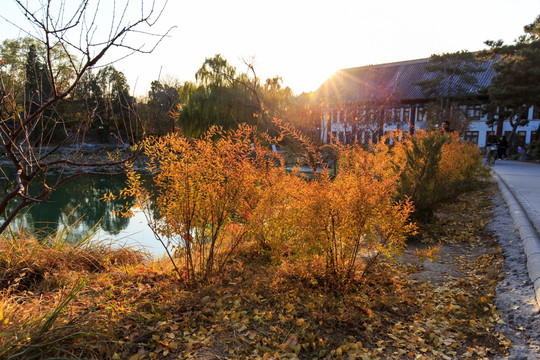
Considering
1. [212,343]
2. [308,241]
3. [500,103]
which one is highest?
[500,103]

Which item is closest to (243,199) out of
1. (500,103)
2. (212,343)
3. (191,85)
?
(212,343)

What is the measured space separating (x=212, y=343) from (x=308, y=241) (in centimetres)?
108

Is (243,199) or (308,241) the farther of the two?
(243,199)

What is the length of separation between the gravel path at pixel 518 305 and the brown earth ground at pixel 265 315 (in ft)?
0.25

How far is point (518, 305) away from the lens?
2.71m

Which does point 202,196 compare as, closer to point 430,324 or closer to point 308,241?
point 308,241

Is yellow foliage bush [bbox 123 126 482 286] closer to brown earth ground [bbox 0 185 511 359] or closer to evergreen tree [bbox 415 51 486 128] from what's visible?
brown earth ground [bbox 0 185 511 359]

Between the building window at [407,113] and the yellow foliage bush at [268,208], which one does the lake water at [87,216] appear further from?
the building window at [407,113]

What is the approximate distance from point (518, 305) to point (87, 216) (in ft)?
35.9

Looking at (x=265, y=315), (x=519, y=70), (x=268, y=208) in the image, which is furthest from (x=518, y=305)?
(x=519, y=70)

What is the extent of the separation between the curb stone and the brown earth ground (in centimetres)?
29

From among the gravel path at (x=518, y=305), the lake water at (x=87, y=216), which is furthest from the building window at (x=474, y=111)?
the gravel path at (x=518, y=305)

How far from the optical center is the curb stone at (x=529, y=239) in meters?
3.01

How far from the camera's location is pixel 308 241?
2.99 meters
